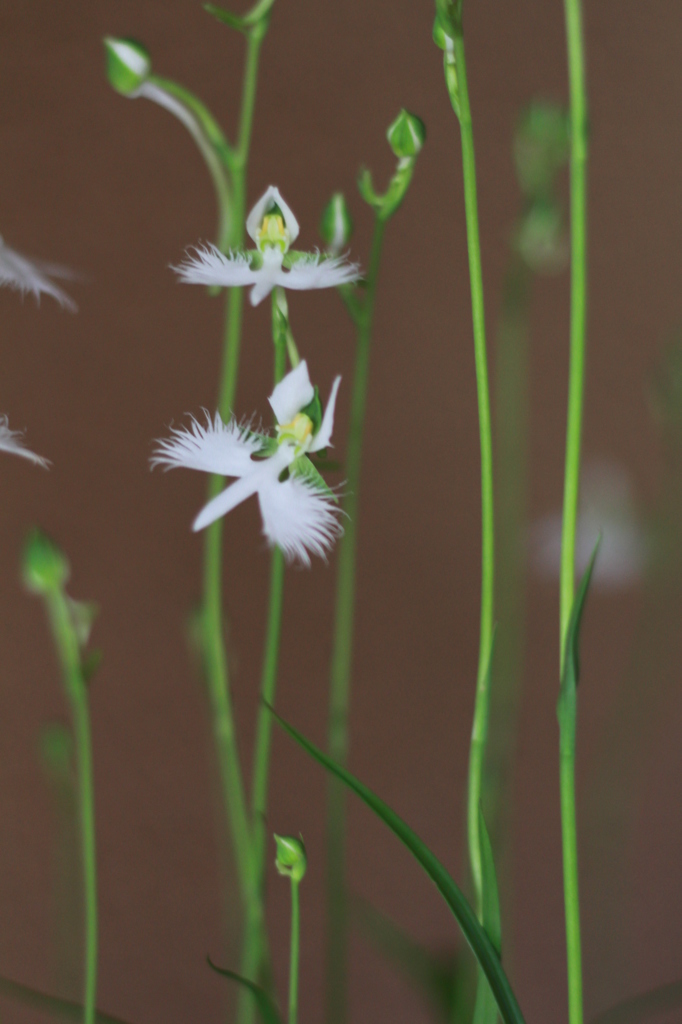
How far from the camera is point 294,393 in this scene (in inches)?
18.1

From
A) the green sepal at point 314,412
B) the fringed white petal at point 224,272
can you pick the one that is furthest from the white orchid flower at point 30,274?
the green sepal at point 314,412

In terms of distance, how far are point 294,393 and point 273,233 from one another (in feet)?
0.38

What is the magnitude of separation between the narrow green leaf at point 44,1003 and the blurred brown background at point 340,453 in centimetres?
1

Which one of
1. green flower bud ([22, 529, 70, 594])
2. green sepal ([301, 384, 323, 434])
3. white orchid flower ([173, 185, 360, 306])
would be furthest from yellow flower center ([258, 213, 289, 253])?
green flower bud ([22, 529, 70, 594])

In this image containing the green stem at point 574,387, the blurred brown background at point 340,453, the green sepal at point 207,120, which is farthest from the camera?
the blurred brown background at point 340,453

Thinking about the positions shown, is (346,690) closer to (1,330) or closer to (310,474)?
(310,474)

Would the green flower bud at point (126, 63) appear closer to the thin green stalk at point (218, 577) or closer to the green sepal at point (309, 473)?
the thin green stalk at point (218, 577)

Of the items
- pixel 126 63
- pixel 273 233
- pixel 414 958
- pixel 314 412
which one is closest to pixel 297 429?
pixel 314 412

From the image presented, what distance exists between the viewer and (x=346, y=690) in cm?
64

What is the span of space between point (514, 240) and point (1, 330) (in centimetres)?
40

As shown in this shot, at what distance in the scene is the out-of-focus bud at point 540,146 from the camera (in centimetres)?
57

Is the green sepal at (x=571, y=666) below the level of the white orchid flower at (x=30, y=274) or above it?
below

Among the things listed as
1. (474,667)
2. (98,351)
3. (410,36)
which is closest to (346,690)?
(474,667)

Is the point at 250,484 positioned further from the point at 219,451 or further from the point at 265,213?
the point at 265,213
